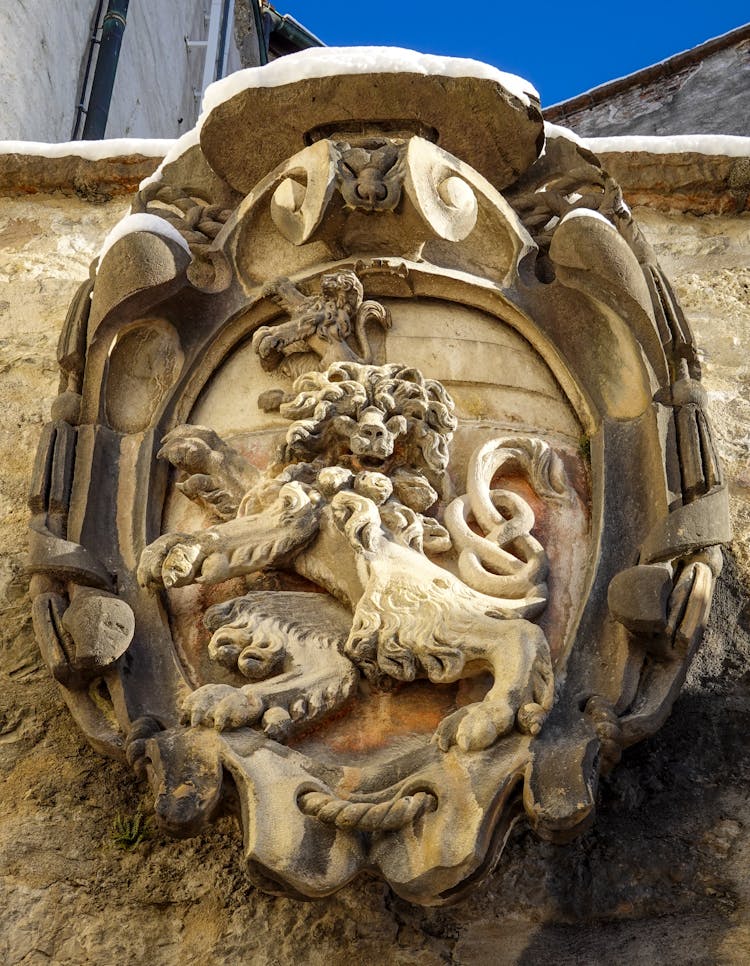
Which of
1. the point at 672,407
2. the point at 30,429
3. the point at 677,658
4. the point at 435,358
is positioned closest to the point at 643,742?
the point at 677,658

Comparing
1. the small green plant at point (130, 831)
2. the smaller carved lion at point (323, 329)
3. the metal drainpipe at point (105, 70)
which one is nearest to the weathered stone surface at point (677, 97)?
the metal drainpipe at point (105, 70)

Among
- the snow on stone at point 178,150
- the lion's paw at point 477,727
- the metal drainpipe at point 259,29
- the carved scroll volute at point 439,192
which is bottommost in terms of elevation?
the lion's paw at point 477,727

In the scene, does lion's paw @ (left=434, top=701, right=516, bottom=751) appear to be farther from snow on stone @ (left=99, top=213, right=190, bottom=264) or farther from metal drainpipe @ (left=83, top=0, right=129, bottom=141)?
metal drainpipe @ (left=83, top=0, right=129, bottom=141)

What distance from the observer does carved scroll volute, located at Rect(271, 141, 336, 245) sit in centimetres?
284

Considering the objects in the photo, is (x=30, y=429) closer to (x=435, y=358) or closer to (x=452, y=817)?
(x=435, y=358)

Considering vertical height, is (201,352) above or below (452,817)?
above

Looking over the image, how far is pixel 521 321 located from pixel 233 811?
120cm

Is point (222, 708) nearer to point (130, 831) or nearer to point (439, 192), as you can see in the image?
point (130, 831)

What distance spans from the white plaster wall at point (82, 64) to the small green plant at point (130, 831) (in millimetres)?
2743

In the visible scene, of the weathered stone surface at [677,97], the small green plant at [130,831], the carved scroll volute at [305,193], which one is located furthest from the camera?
the weathered stone surface at [677,97]

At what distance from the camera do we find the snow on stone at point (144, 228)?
9.00 ft

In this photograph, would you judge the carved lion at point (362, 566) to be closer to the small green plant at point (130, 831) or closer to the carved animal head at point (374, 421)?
the carved animal head at point (374, 421)

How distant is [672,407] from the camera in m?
2.60

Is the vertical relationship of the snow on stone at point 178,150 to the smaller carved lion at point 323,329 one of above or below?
above
